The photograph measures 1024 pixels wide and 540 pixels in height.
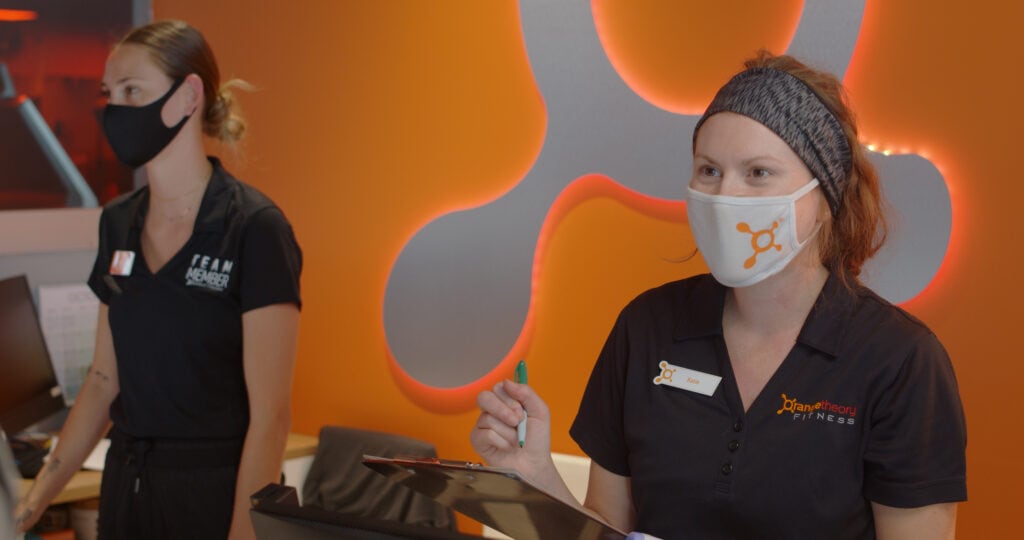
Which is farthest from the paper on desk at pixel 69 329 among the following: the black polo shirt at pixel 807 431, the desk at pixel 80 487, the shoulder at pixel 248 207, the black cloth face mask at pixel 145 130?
the black polo shirt at pixel 807 431

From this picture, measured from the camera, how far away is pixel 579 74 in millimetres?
3305

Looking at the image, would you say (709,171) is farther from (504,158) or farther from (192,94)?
(504,158)

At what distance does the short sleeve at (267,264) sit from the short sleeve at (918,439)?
124 cm

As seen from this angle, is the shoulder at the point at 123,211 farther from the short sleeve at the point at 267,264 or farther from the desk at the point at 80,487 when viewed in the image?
the desk at the point at 80,487

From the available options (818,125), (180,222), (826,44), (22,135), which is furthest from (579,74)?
(22,135)

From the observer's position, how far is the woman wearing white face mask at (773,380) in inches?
63.5

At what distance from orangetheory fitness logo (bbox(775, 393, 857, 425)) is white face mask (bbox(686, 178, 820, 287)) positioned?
0.72ft

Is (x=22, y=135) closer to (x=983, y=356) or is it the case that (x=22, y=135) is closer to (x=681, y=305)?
(x=681, y=305)

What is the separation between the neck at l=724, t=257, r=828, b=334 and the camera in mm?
1770

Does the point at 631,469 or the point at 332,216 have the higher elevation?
the point at 332,216

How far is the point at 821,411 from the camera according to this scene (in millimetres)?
1647

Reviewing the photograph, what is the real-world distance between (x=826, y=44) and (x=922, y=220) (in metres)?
0.55

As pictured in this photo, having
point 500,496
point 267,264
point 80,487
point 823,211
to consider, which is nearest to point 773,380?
point 823,211

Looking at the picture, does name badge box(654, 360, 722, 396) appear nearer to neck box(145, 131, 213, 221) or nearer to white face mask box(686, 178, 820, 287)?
white face mask box(686, 178, 820, 287)
